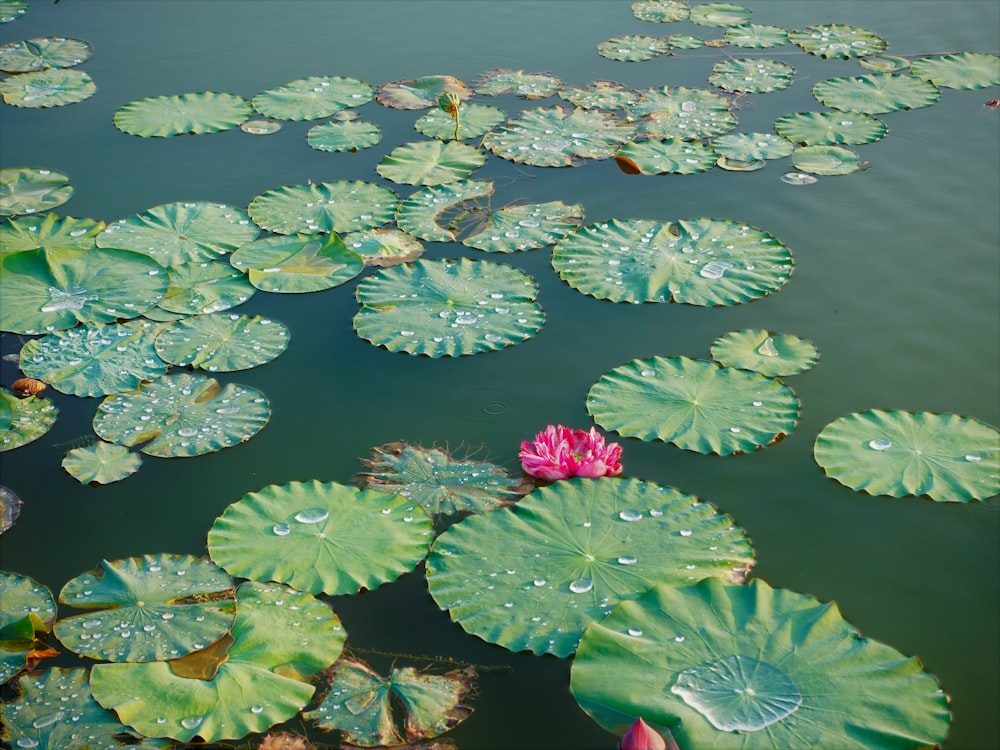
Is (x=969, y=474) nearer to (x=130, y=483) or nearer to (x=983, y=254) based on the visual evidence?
(x=983, y=254)

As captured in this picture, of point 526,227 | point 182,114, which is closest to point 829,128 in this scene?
point 526,227

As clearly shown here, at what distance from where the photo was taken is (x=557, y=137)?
534 cm

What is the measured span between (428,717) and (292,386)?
1641mm

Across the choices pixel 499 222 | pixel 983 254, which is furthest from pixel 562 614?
pixel 983 254

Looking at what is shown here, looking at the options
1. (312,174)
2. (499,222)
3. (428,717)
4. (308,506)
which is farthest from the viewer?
(312,174)

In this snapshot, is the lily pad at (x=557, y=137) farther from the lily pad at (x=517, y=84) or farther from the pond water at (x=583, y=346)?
Result: the lily pad at (x=517, y=84)

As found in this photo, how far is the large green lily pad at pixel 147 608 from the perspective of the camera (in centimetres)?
269

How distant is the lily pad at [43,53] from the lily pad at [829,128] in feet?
15.0

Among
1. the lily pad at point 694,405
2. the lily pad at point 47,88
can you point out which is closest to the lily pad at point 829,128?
the lily pad at point 694,405

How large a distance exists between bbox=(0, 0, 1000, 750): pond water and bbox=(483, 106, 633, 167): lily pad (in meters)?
0.13

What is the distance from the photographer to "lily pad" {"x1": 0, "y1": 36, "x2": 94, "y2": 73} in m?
6.35

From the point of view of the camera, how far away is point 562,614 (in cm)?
269

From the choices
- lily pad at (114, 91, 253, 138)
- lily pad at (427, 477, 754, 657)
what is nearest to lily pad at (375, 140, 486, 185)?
lily pad at (114, 91, 253, 138)

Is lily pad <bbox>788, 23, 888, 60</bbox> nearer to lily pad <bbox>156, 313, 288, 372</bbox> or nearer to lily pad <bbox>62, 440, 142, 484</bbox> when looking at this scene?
lily pad <bbox>156, 313, 288, 372</bbox>
